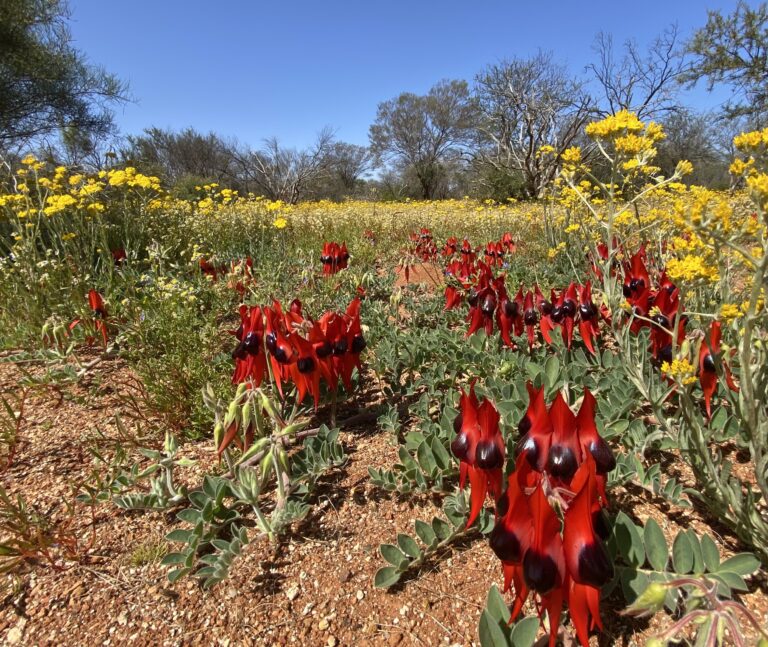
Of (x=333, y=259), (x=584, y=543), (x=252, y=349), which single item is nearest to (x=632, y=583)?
(x=584, y=543)

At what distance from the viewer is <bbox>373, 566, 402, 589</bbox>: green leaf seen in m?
1.05

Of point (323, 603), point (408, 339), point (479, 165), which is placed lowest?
point (323, 603)

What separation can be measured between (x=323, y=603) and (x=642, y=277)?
1.57 metres

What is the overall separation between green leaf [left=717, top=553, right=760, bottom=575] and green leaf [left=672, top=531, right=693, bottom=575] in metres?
0.05

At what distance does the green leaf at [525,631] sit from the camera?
82 centimetres

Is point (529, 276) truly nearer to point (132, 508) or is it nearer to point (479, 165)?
point (132, 508)

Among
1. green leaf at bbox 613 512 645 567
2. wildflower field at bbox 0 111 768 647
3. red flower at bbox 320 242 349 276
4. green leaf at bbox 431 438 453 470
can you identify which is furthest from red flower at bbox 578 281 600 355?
red flower at bbox 320 242 349 276

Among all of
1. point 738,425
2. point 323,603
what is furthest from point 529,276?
point 323,603

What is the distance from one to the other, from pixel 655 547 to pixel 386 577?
1.78 ft

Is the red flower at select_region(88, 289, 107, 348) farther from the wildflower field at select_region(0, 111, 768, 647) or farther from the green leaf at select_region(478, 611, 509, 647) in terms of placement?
the green leaf at select_region(478, 611, 509, 647)

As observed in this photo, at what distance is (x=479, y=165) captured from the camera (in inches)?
1030

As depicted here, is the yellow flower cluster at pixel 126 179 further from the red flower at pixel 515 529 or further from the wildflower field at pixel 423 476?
the red flower at pixel 515 529

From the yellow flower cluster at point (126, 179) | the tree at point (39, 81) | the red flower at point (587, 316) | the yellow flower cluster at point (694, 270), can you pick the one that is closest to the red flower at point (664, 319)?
the red flower at point (587, 316)

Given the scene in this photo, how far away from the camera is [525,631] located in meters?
0.82
